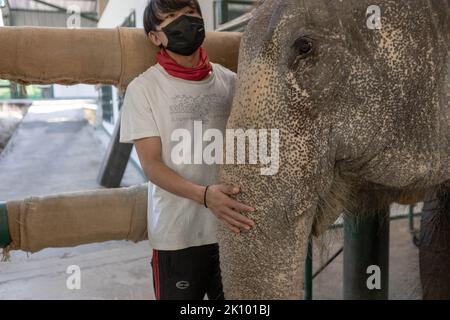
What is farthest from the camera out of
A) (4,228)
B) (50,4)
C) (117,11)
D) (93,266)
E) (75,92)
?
(75,92)

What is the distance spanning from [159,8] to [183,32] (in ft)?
0.27

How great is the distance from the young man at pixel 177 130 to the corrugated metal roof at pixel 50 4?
719mm

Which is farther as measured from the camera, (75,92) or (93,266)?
(75,92)

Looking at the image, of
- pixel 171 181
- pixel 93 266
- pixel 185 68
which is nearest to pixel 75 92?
Result: pixel 93 266

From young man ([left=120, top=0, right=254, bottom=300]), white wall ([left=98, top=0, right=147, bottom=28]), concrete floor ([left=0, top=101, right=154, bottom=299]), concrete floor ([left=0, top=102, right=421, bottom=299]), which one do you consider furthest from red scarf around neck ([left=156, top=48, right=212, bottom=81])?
white wall ([left=98, top=0, right=147, bottom=28])

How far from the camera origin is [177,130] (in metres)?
1.19

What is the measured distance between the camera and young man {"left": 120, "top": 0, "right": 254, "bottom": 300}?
1.14m

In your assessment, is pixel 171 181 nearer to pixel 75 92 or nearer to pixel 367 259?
pixel 367 259

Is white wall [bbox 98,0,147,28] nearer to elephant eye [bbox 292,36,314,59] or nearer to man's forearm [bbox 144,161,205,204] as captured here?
man's forearm [bbox 144,161,205,204]

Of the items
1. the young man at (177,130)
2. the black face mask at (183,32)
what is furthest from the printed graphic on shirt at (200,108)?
the black face mask at (183,32)

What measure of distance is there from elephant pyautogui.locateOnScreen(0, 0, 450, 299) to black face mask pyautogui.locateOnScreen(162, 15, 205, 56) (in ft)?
0.68

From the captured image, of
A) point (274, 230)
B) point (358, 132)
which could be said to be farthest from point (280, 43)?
point (274, 230)

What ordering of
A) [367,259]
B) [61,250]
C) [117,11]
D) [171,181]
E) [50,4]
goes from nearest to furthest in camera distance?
[171,181], [367,259], [50,4], [61,250], [117,11]

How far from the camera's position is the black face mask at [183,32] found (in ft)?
3.71
